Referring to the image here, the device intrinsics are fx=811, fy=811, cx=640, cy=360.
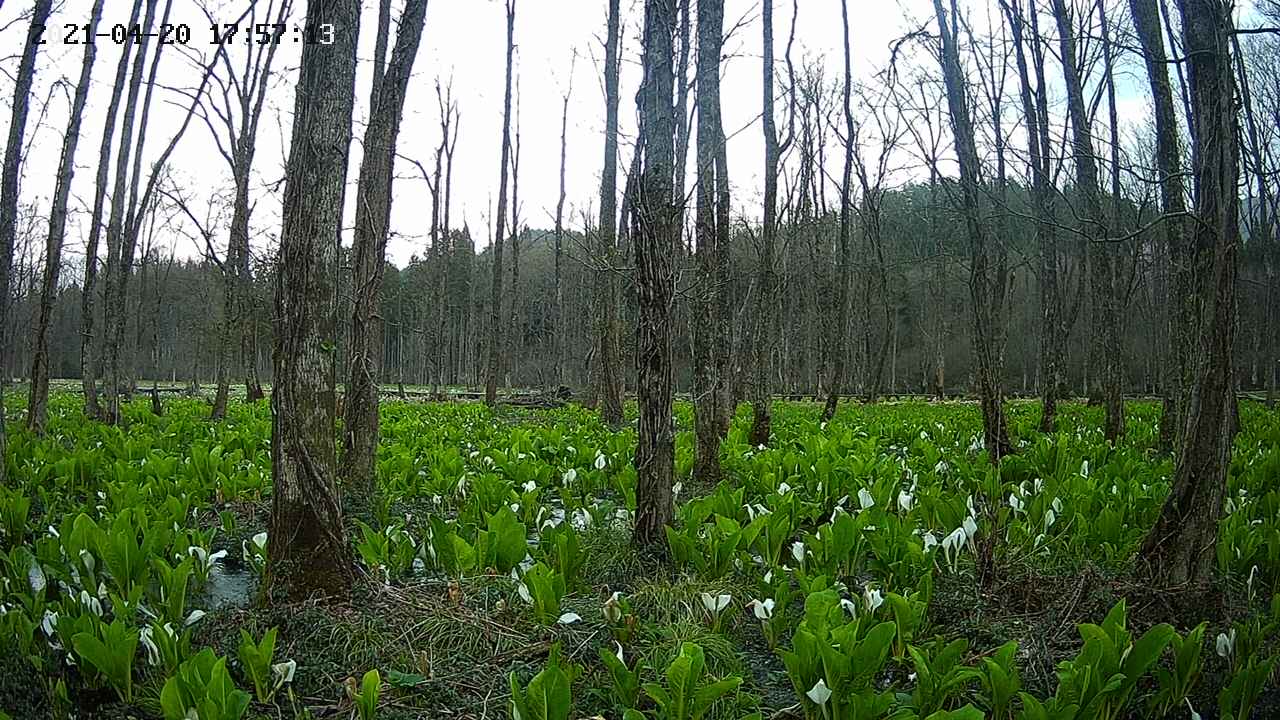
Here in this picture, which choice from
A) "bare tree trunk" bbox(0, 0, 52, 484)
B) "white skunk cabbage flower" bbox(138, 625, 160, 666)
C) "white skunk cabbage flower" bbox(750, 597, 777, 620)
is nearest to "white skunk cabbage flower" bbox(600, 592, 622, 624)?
"white skunk cabbage flower" bbox(750, 597, 777, 620)

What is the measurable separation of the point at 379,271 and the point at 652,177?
3184 millimetres

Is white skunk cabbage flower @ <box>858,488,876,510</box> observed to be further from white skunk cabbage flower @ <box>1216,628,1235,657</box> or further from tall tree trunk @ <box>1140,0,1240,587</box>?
white skunk cabbage flower @ <box>1216,628,1235,657</box>

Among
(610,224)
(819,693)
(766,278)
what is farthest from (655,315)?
(610,224)

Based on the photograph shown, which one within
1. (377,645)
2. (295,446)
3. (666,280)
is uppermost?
(666,280)

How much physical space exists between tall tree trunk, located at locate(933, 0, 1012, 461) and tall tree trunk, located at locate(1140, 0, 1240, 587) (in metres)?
4.49

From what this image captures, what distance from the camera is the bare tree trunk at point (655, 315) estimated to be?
4.45 m

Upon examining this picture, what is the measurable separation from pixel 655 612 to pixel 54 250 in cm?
1008

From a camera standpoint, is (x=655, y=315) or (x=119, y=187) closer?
(x=655, y=315)

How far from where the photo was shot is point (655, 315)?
14.6 feet

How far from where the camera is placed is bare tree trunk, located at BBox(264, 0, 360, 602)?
375 cm

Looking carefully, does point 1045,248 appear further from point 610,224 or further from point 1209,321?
point 1209,321

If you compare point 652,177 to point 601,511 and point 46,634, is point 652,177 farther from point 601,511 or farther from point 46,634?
point 46,634

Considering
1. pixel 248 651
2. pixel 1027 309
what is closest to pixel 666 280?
pixel 248 651

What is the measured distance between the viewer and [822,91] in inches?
723
